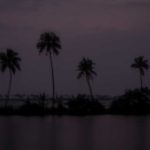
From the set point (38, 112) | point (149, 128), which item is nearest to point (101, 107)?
point (38, 112)

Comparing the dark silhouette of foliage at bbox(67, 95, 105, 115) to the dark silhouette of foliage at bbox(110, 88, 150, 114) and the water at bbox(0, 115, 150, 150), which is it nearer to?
A: the dark silhouette of foliage at bbox(110, 88, 150, 114)

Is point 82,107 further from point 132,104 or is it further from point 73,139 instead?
point 73,139

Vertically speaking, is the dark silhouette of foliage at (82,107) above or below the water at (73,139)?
above

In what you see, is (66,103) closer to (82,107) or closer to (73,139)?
(82,107)

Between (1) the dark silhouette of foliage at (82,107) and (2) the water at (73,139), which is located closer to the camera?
(2) the water at (73,139)

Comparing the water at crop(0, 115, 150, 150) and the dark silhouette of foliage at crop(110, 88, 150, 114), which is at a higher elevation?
the dark silhouette of foliage at crop(110, 88, 150, 114)

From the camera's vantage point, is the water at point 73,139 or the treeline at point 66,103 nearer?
the water at point 73,139

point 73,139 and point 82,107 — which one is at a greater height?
point 82,107

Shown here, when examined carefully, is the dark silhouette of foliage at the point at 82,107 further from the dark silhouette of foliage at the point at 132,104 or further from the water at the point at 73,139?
the water at the point at 73,139

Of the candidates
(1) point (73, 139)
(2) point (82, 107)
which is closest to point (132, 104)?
(2) point (82, 107)

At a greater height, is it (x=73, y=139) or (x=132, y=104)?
(x=132, y=104)

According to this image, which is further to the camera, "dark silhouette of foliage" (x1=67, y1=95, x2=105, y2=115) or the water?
"dark silhouette of foliage" (x1=67, y1=95, x2=105, y2=115)

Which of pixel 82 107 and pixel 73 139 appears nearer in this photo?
pixel 73 139

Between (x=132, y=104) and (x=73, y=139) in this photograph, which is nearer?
(x=73, y=139)
